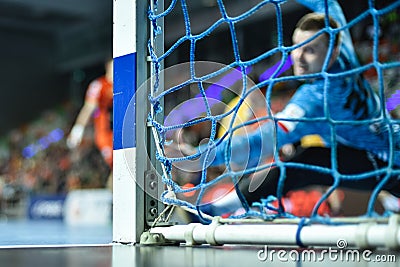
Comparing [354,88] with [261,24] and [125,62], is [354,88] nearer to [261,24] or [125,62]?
[125,62]

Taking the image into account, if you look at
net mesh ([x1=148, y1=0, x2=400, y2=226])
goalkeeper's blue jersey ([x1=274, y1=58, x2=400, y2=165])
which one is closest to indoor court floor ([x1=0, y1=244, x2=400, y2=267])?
net mesh ([x1=148, y1=0, x2=400, y2=226])

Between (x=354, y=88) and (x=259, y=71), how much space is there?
3728 millimetres

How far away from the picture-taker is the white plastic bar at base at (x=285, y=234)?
3.84 feet

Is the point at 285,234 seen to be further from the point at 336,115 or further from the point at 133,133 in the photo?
the point at 336,115

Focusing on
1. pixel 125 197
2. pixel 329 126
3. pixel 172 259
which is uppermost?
pixel 329 126

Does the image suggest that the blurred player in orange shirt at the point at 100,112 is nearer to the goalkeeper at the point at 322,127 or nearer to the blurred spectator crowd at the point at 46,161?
the blurred spectator crowd at the point at 46,161

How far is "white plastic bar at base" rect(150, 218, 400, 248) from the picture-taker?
117 centimetres

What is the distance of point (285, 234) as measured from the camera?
4.30ft

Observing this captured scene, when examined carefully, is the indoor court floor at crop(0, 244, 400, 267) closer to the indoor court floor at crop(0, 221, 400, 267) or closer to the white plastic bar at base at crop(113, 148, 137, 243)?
the indoor court floor at crop(0, 221, 400, 267)

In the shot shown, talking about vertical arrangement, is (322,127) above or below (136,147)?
above

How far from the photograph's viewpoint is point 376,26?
130 centimetres

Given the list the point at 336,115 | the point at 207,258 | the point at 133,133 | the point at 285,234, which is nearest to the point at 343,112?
the point at 336,115

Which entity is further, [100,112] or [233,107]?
[100,112]

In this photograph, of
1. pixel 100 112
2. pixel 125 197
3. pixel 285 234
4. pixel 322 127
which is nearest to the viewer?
pixel 285 234
